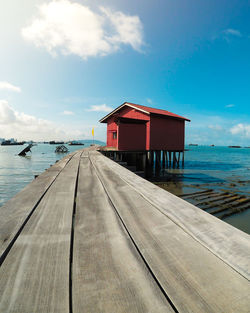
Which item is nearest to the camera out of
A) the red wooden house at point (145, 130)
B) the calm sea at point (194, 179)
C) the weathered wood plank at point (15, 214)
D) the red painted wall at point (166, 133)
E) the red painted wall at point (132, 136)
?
the weathered wood plank at point (15, 214)

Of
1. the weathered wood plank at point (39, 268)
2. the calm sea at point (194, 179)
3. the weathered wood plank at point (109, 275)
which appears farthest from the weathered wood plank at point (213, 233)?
the calm sea at point (194, 179)

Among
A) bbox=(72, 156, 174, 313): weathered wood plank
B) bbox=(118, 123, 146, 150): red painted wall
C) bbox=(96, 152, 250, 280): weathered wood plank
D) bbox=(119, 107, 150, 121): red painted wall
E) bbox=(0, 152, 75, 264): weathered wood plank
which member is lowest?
bbox=(72, 156, 174, 313): weathered wood plank

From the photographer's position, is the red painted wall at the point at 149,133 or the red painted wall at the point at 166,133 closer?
the red painted wall at the point at 149,133

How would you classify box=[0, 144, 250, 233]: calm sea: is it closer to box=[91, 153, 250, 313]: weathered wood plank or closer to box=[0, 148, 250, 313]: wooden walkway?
box=[0, 148, 250, 313]: wooden walkway

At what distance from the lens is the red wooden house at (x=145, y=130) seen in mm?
15719

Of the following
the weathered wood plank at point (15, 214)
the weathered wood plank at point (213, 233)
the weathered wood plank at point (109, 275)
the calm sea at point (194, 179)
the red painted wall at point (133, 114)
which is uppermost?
the red painted wall at point (133, 114)

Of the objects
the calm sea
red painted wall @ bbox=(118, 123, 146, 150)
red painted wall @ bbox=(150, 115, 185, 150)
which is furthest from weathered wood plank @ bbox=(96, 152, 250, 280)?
red painted wall @ bbox=(150, 115, 185, 150)

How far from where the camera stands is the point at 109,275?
84 cm

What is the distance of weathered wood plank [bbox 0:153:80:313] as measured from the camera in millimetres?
668

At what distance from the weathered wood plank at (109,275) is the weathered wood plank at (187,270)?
7cm

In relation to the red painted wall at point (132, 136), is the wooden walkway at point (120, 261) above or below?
below

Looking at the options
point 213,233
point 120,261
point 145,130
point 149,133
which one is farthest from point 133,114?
point 120,261

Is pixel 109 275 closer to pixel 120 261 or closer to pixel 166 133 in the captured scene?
pixel 120 261

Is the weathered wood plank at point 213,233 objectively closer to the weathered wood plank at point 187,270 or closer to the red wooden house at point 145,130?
the weathered wood plank at point 187,270
